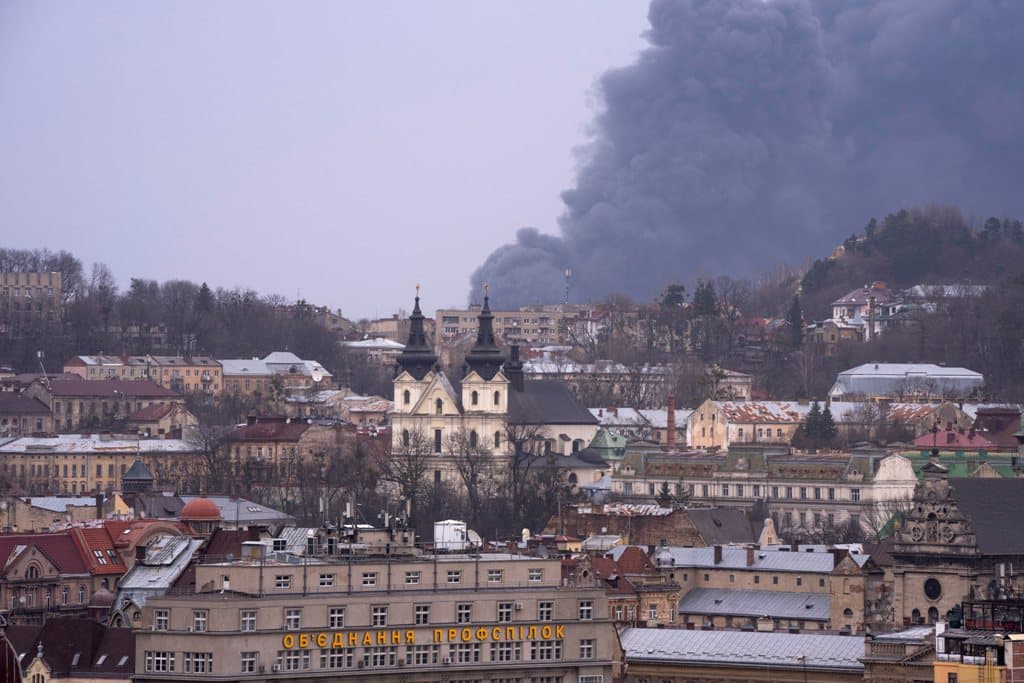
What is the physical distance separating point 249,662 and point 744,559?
43419 millimetres

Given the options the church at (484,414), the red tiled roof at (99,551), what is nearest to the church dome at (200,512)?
the red tiled roof at (99,551)

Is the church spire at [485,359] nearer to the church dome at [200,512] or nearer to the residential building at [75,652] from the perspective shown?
the church dome at [200,512]

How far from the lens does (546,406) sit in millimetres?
188125

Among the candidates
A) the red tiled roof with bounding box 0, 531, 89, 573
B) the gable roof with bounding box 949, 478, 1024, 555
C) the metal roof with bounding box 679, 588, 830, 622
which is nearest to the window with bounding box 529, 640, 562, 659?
the metal roof with bounding box 679, 588, 830, 622

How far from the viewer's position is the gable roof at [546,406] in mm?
184500

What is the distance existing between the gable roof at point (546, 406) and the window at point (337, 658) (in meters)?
102

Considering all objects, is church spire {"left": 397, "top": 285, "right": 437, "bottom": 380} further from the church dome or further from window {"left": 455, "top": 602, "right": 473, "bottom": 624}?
window {"left": 455, "top": 602, "right": 473, "bottom": 624}

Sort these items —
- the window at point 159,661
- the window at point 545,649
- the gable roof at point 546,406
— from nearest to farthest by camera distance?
the window at point 159,661
the window at point 545,649
the gable roof at point 546,406

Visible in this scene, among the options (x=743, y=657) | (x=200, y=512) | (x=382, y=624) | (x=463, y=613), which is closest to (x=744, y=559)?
(x=200, y=512)

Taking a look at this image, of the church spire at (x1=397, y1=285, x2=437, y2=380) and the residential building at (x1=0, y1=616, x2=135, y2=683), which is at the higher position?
the church spire at (x1=397, y1=285, x2=437, y2=380)

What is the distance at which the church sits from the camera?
577ft

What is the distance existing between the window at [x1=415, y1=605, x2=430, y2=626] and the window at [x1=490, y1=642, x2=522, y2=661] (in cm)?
181

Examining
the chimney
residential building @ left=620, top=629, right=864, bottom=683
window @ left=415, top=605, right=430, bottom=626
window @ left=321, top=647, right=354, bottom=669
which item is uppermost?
the chimney

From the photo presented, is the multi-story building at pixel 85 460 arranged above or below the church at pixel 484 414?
below
